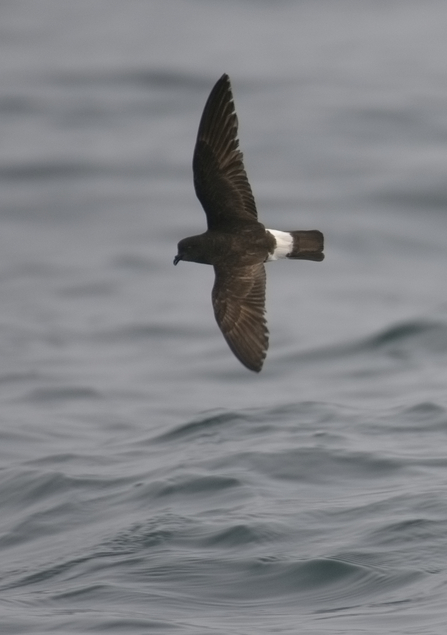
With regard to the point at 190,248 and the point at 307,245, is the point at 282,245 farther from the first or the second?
the point at 190,248

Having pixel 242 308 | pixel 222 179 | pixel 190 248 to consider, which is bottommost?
pixel 242 308

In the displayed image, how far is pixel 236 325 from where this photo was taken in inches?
316

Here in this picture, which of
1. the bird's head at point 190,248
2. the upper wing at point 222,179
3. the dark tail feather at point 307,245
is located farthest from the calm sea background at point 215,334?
the upper wing at point 222,179

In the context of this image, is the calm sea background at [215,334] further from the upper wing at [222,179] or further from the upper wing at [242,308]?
the upper wing at [222,179]

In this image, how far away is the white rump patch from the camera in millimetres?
8211

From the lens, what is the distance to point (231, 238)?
821cm

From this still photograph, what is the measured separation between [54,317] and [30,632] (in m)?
9.62

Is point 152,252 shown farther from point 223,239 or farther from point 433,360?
point 223,239

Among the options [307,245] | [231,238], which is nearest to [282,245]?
[307,245]

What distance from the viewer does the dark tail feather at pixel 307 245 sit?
27.1 ft

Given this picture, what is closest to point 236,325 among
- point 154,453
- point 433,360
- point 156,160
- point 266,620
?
point 266,620

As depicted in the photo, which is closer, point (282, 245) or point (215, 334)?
point (282, 245)

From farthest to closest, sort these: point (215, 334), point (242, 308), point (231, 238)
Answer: point (215, 334), point (231, 238), point (242, 308)

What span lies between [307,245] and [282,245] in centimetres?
17
